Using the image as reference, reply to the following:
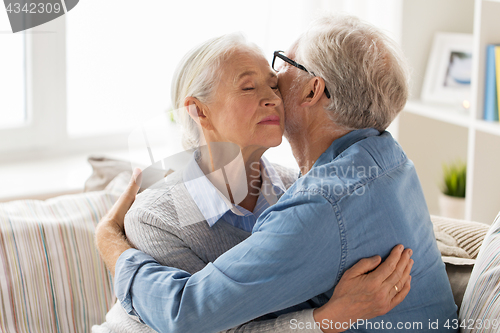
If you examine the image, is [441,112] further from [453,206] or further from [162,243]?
[162,243]

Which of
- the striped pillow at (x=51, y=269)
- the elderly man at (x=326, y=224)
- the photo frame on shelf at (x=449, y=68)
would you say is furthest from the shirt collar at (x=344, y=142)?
the photo frame on shelf at (x=449, y=68)

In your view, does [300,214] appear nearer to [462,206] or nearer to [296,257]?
[296,257]

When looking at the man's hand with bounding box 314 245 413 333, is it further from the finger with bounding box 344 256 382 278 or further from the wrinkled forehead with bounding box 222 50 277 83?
the wrinkled forehead with bounding box 222 50 277 83

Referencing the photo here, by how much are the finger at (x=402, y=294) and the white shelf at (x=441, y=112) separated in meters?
1.30

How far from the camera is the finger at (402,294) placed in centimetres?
102

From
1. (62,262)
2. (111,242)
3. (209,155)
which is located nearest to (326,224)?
(209,155)

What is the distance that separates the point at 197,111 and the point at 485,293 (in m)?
0.78

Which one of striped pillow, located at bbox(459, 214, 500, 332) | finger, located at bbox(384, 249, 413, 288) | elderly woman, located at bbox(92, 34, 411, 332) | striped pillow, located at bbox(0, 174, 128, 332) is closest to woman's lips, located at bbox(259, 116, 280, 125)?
elderly woman, located at bbox(92, 34, 411, 332)

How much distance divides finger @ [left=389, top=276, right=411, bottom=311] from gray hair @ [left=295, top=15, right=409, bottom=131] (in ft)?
1.17

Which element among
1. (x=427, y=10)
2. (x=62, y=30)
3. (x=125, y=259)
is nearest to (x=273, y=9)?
(x=427, y=10)

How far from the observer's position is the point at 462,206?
7.83ft

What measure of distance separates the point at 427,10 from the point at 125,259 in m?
1.97

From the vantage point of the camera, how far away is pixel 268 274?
3.11 feet

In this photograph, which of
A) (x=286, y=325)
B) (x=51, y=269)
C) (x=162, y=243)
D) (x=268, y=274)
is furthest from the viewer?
(x=51, y=269)
